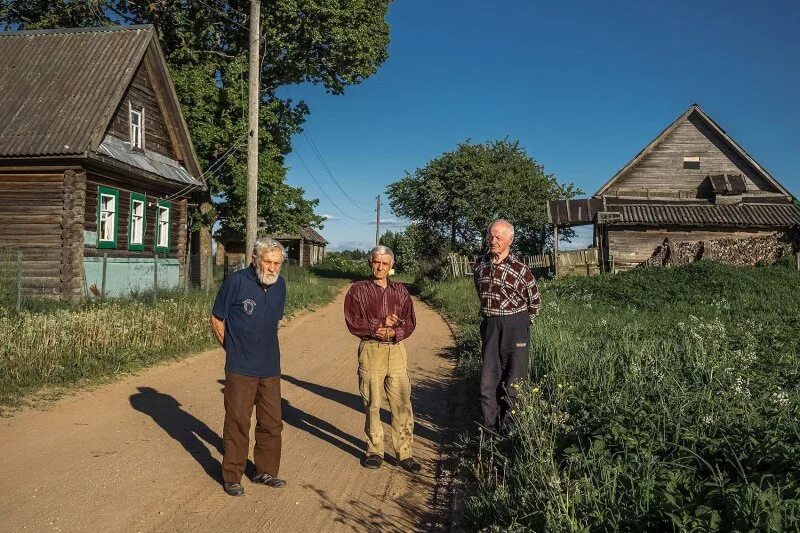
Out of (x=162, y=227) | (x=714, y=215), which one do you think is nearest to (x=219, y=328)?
(x=162, y=227)

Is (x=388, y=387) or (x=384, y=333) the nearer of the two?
(x=384, y=333)

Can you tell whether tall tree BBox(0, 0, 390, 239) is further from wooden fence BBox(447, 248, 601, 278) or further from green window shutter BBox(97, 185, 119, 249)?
wooden fence BBox(447, 248, 601, 278)

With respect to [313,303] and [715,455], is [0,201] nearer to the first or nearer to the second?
[313,303]

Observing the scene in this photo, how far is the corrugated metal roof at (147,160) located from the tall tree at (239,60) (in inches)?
116

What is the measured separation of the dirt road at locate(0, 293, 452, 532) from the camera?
4.76 meters

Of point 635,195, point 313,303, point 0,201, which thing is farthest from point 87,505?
point 635,195

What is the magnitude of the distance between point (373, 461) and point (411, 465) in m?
0.33

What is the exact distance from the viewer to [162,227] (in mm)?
22047

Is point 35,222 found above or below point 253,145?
below

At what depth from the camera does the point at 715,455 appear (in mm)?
3967

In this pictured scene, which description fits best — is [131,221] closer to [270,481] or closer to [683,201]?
[270,481]

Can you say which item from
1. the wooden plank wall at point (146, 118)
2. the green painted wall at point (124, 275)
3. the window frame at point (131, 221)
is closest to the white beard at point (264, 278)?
the green painted wall at point (124, 275)

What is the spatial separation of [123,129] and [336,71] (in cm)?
1148

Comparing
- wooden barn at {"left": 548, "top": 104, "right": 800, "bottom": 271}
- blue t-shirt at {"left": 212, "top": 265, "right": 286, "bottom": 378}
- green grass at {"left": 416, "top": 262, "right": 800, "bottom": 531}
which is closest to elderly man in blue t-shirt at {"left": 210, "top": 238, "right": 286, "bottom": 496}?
blue t-shirt at {"left": 212, "top": 265, "right": 286, "bottom": 378}
